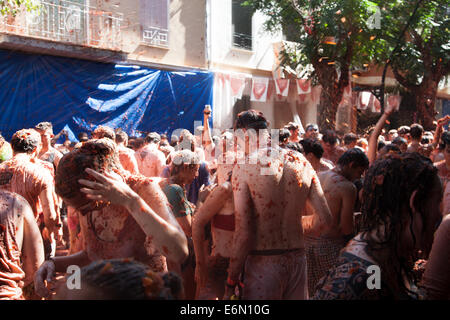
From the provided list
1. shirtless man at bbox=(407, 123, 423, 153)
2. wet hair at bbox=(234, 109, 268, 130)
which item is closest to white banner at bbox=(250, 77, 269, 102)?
shirtless man at bbox=(407, 123, 423, 153)

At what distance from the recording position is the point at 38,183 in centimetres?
436

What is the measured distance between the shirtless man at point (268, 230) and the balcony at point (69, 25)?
944 cm

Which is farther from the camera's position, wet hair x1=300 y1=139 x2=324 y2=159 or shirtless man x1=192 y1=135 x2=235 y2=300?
wet hair x1=300 y1=139 x2=324 y2=159

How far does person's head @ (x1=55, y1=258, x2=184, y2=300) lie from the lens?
146 centimetres

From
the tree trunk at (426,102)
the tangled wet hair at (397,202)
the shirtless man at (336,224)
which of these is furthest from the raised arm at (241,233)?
the tree trunk at (426,102)

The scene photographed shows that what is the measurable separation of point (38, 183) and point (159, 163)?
2.64m

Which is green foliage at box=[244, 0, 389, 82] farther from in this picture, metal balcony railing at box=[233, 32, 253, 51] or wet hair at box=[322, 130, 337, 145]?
wet hair at box=[322, 130, 337, 145]

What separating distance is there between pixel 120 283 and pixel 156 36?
13.9 m

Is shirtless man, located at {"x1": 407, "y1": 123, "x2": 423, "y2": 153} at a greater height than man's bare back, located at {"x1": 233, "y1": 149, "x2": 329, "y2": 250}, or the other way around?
shirtless man, located at {"x1": 407, "y1": 123, "x2": 423, "y2": 153}

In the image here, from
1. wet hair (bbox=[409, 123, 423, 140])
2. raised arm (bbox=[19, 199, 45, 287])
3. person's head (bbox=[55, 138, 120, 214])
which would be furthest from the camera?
wet hair (bbox=[409, 123, 423, 140])

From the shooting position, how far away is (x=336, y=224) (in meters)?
3.96

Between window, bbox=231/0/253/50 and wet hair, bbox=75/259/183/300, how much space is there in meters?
15.9

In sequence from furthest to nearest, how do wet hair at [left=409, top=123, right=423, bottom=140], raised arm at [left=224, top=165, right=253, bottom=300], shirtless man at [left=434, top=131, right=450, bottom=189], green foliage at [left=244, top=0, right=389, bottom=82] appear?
green foliage at [left=244, top=0, right=389, bottom=82], wet hair at [left=409, top=123, right=423, bottom=140], shirtless man at [left=434, top=131, right=450, bottom=189], raised arm at [left=224, top=165, right=253, bottom=300]
